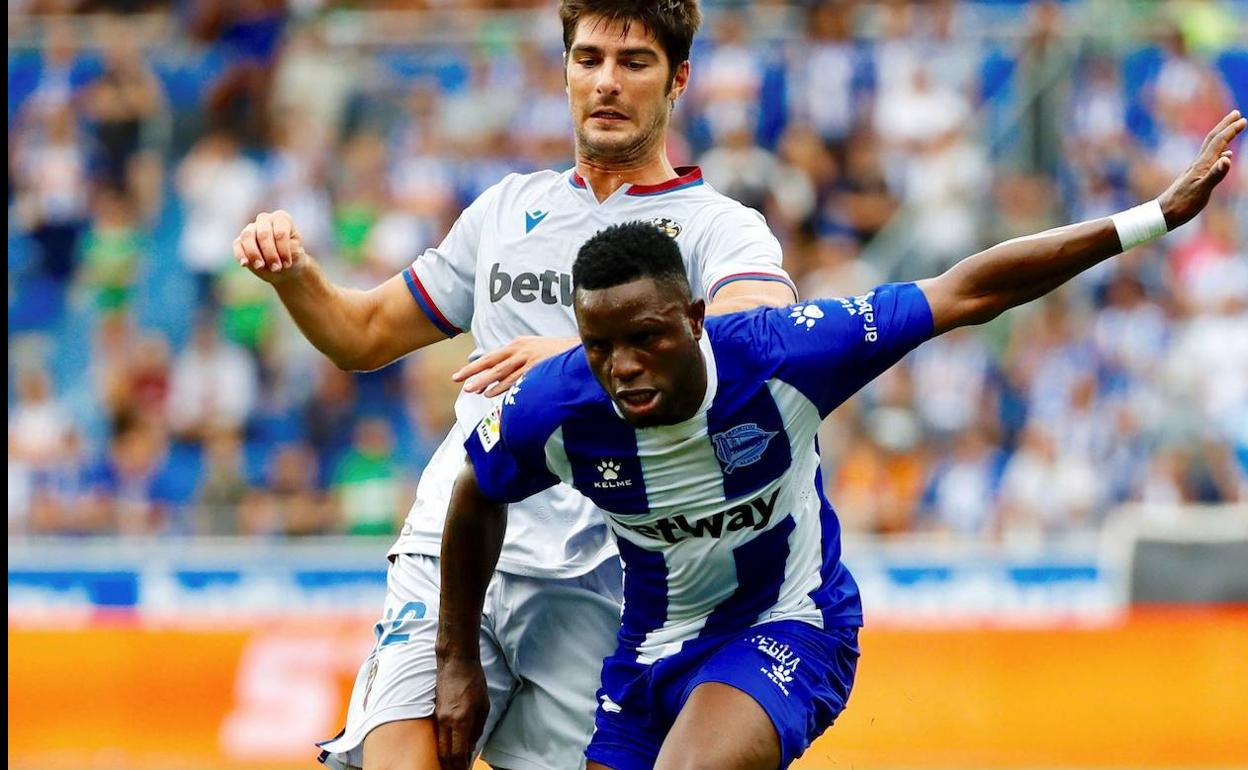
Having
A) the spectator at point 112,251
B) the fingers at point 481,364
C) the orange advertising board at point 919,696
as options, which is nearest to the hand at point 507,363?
the fingers at point 481,364

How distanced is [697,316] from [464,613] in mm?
1126

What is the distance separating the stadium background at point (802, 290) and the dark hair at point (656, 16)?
636 cm

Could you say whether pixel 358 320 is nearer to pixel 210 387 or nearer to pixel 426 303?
pixel 426 303

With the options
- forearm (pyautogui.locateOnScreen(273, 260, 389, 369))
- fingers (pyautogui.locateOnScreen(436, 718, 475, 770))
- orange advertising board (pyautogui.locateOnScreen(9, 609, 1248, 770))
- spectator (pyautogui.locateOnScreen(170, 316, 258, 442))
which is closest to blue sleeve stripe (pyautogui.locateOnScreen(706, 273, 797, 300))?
forearm (pyautogui.locateOnScreen(273, 260, 389, 369))

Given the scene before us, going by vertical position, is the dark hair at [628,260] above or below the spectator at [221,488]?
above

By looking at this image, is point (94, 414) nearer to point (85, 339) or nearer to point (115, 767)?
point (85, 339)

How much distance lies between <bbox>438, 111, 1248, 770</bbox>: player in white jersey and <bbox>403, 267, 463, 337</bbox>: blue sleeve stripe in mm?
824

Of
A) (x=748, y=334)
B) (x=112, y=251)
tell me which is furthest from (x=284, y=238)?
(x=112, y=251)

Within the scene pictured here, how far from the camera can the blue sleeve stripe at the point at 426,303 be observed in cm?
604

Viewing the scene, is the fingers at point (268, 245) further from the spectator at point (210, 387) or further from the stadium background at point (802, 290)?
the spectator at point (210, 387)

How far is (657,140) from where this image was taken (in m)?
5.79

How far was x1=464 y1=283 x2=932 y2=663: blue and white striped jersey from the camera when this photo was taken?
5.13 metres

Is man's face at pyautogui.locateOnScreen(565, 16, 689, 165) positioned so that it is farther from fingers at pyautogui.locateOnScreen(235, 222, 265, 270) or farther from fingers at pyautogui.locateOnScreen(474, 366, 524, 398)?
fingers at pyautogui.locateOnScreen(235, 222, 265, 270)

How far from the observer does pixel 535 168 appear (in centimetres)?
1539
